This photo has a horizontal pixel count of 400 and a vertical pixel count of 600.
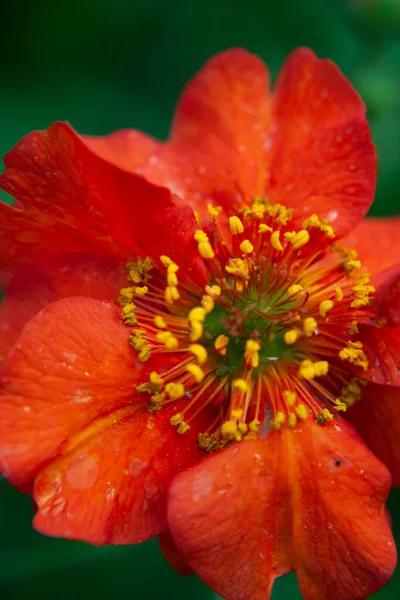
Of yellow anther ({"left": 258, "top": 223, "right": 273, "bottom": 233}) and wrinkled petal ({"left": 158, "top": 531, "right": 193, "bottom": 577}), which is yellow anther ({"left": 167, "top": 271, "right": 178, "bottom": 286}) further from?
wrinkled petal ({"left": 158, "top": 531, "right": 193, "bottom": 577})

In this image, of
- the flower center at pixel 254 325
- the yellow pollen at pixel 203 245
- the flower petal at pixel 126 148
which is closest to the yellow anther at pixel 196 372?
the flower center at pixel 254 325

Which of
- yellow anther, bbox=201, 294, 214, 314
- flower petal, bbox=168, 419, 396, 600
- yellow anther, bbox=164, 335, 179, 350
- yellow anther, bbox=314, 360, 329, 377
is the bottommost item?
flower petal, bbox=168, 419, 396, 600

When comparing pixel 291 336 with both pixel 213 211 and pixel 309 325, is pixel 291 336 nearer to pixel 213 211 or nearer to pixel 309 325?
pixel 309 325

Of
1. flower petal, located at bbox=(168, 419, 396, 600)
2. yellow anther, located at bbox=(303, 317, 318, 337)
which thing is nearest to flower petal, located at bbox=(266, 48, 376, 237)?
yellow anther, located at bbox=(303, 317, 318, 337)

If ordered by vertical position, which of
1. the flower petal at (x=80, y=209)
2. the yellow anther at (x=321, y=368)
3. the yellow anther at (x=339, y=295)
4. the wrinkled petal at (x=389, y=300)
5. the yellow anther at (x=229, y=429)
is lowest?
the yellow anther at (x=229, y=429)

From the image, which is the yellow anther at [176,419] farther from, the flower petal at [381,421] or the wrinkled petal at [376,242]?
the wrinkled petal at [376,242]

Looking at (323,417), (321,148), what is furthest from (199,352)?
(321,148)
